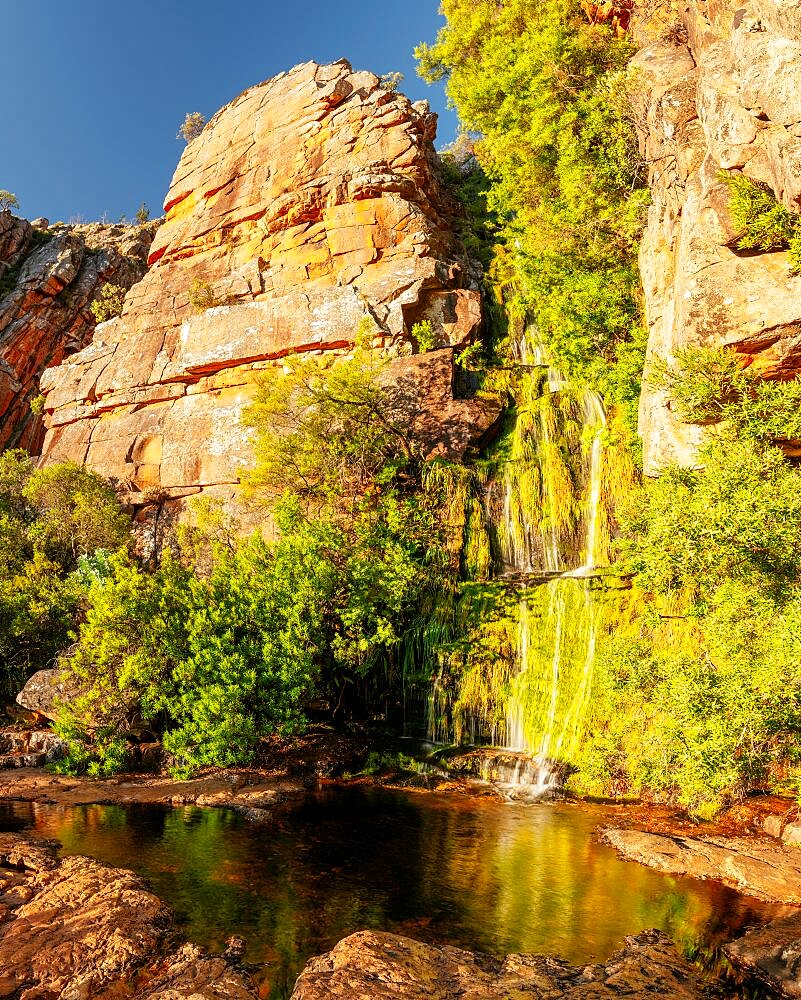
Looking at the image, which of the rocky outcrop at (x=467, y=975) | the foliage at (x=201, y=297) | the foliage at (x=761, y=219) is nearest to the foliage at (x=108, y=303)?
the foliage at (x=201, y=297)

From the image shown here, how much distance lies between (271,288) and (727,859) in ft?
88.7

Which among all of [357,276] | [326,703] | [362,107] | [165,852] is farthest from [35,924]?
[362,107]

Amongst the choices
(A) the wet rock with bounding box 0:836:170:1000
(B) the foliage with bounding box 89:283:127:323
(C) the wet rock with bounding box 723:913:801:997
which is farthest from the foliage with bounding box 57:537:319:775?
(B) the foliage with bounding box 89:283:127:323

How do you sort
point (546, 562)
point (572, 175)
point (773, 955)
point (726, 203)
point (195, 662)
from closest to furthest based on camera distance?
point (773, 955)
point (726, 203)
point (195, 662)
point (546, 562)
point (572, 175)

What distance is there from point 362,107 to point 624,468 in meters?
23.6

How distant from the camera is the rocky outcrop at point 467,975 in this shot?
5.96 meters

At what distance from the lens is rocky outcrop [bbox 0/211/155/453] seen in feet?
126

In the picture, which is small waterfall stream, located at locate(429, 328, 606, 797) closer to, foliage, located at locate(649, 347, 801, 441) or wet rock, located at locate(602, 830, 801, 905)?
wet rock, located at locate(602, 830, 801, 905)

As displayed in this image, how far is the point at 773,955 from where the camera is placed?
731cm

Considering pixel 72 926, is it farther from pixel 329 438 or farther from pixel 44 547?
pixel 44 547

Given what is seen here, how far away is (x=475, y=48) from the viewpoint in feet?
88.3

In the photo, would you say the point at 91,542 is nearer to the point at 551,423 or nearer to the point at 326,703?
the point at 326,703

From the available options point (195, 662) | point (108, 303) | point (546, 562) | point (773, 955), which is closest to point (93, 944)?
point (773, 955)

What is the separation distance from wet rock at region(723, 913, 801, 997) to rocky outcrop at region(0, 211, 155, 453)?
134 ft
